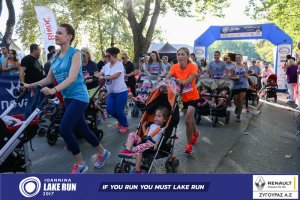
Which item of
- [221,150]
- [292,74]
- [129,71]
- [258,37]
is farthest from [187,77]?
[258,37]

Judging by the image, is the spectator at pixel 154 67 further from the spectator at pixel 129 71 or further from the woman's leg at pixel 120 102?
the woman's leg at pixel 120 102

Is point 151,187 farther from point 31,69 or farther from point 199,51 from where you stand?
point 199,51

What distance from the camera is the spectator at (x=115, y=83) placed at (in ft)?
21.6

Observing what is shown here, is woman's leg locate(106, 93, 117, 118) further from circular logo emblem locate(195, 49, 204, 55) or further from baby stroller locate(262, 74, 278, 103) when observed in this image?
circular logo emblem locate(195, 49, 204, 55)

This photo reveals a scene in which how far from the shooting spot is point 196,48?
21250 millimetres

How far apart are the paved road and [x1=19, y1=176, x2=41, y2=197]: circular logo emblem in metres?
1.95

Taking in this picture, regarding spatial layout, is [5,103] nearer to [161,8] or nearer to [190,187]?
[190,187]

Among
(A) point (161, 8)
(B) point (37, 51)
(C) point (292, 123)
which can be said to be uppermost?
(A) point (161, 8)

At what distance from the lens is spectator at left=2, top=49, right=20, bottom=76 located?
865 cm

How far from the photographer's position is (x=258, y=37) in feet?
63.8

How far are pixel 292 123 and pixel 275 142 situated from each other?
257cm

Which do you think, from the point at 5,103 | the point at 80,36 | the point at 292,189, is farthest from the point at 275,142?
the point at 80,36

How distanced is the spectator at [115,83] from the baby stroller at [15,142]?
2.43 metres

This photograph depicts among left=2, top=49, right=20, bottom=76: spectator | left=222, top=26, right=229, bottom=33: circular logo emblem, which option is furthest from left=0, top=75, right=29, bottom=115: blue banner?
left=222, top=26, right=229, bottom=33: circular logo emblem
